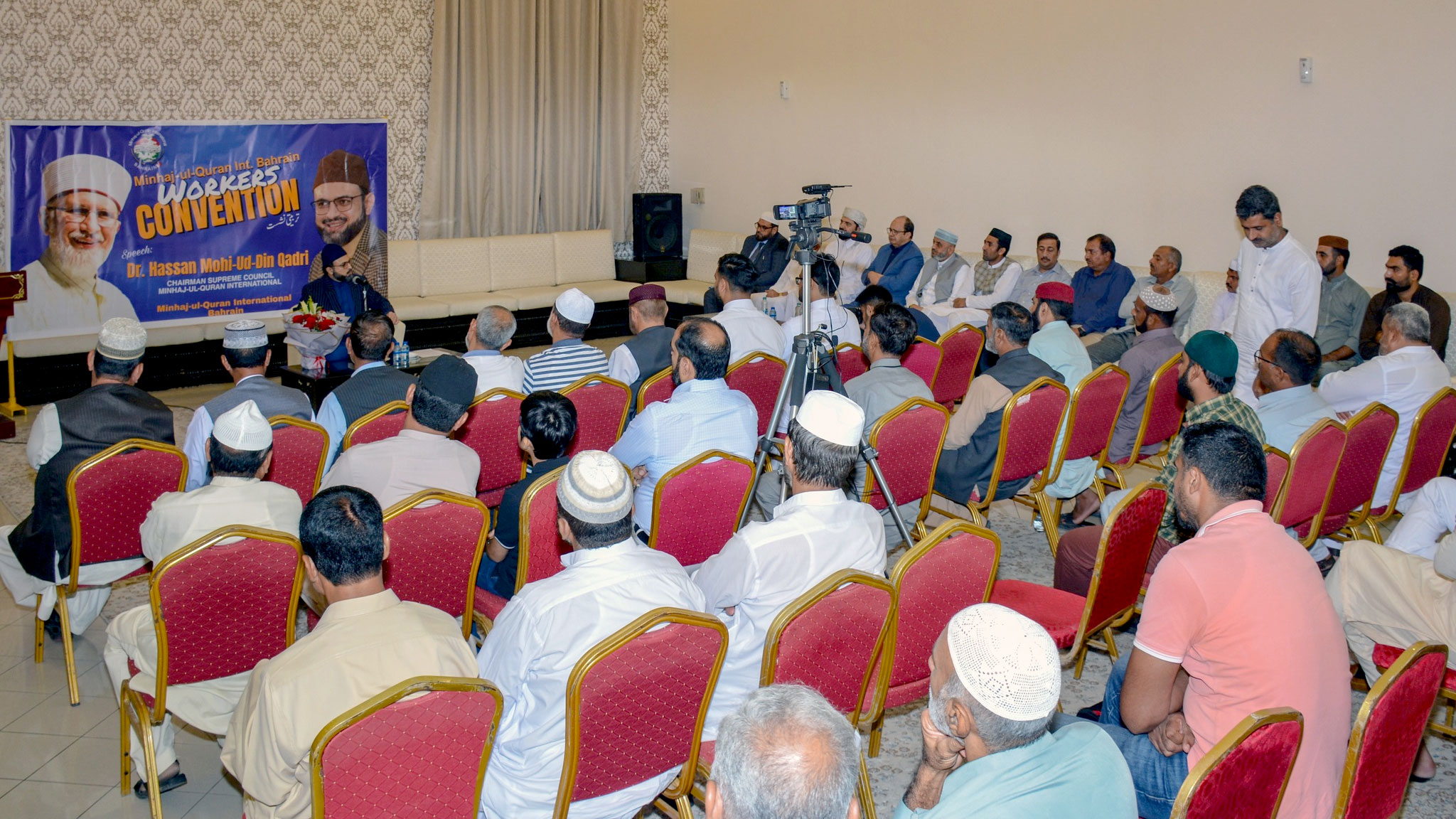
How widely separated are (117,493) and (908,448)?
2.52m

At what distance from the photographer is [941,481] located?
4.23 m

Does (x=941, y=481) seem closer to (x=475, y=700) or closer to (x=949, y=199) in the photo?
(x=475, y=700)

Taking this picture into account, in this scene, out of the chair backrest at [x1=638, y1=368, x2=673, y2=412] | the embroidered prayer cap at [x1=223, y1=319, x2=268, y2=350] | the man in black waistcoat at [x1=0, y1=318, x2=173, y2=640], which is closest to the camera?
the man in black waistcoat at [x1=0, y1=318, x2=173, y2=640]

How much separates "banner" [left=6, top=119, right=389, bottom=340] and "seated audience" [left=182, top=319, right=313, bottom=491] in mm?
3672

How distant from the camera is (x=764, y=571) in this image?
253 cm

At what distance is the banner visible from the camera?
283 inches

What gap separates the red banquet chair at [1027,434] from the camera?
13.2 feet

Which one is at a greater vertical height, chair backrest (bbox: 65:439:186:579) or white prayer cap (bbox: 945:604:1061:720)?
white prayer cap (bbox: 945:604:1061:720)

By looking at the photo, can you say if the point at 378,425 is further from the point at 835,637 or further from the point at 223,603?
the point at 835,637

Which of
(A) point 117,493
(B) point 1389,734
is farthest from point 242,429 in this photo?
(B) point 1389,734

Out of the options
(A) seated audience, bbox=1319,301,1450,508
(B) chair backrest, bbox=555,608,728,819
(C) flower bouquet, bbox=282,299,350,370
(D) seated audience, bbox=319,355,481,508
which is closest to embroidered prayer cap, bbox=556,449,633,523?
(B) chair backrest, bbox=555,608,728,819

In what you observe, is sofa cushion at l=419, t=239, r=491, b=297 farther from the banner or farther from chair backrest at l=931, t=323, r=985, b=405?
chair backrest at l=931, t=323, r=985, b=405

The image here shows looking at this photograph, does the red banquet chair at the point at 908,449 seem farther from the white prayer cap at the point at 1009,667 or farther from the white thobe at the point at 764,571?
the white prayer cap at the point at 1009,667

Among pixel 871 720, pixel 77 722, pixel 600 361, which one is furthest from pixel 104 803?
pixel 600 361
